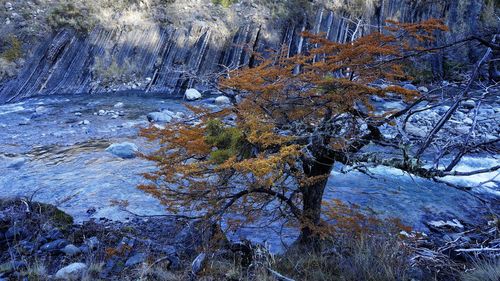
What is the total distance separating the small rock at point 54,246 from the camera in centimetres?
498

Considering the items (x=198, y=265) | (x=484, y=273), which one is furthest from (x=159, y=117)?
(x=484, y=273)

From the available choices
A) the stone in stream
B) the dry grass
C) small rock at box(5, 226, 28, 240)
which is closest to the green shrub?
the stone in stream

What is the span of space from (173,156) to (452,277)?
3293 millimetres

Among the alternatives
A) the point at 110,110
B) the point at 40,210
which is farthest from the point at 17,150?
the point at 40,210

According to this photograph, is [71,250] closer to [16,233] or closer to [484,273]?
[16,233]

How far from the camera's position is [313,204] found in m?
4.79

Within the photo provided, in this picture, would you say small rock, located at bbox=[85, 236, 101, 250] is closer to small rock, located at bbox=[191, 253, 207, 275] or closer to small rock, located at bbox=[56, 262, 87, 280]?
small rock, located at bbox=[56, 262, 87, 280]

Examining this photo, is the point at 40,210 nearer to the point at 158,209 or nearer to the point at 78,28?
the point at 158,209

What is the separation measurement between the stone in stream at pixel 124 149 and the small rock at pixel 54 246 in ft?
15.0

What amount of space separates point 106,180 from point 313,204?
508 centimetres

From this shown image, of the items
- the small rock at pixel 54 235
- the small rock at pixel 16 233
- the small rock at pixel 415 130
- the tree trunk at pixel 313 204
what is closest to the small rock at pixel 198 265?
the tree trunk at pixel 313 204

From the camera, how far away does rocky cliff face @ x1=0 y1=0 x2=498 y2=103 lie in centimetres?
1711

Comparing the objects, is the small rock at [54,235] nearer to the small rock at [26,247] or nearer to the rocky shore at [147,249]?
the rocky shore at [147,249]

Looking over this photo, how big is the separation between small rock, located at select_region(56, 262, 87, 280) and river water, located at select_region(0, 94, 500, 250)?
8.32ft
